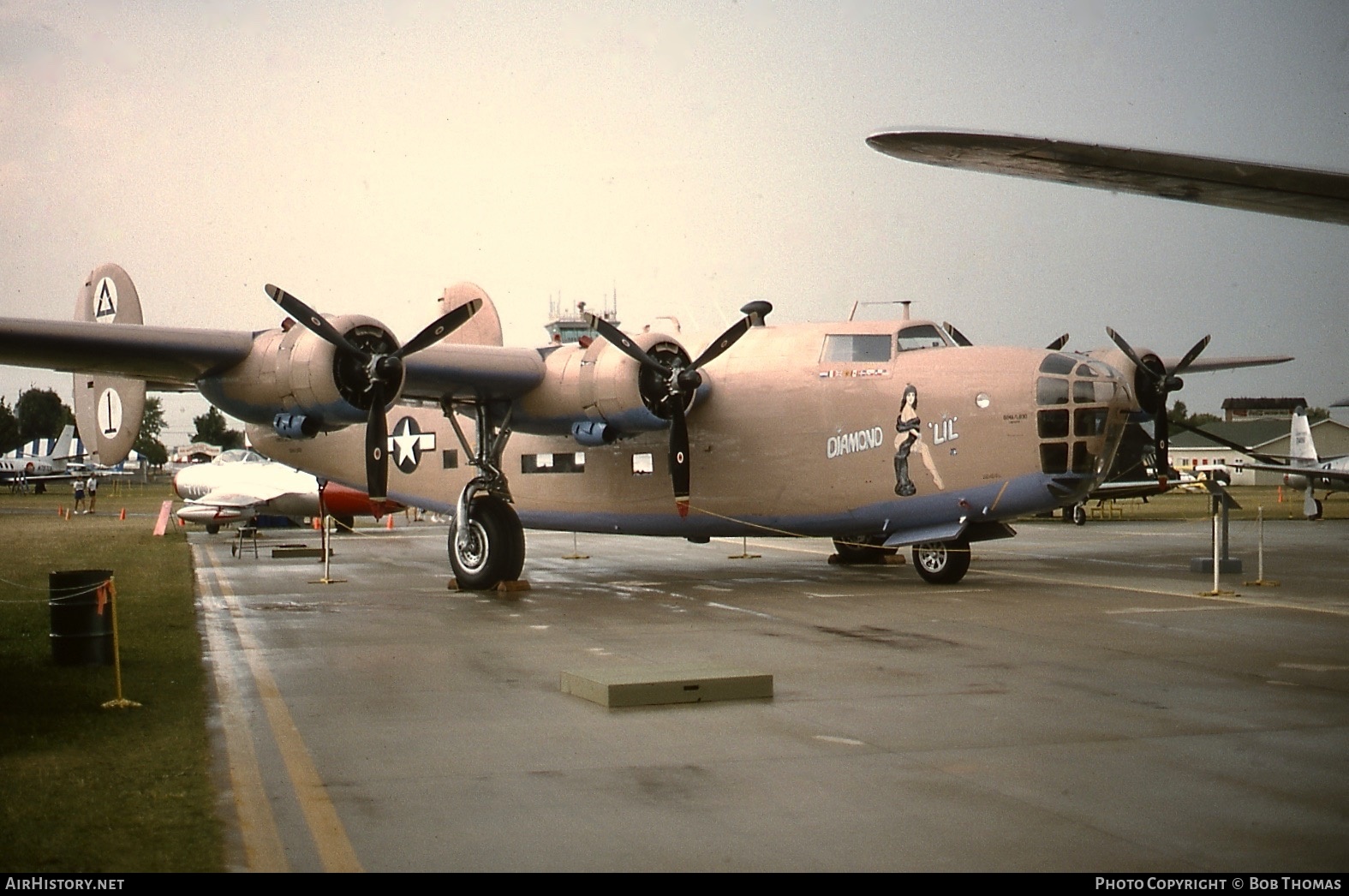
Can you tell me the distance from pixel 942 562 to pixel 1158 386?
16.4ft

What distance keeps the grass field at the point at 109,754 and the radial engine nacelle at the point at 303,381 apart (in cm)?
290

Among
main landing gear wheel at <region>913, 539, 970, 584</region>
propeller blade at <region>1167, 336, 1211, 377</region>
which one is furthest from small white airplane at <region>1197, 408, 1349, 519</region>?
main landing gear wheel at <region>913, 539, 970, 584</region>

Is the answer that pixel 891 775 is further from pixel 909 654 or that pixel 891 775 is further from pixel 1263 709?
pixel 909 654

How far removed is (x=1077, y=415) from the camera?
53.8ft

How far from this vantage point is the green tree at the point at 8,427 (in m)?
99.7

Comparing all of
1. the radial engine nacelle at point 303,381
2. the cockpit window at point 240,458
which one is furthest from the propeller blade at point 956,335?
the cockpit window at point 240,458

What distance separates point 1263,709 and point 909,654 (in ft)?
11.4

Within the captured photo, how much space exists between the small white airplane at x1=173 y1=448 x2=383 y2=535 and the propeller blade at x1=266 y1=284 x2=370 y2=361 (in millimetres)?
16630

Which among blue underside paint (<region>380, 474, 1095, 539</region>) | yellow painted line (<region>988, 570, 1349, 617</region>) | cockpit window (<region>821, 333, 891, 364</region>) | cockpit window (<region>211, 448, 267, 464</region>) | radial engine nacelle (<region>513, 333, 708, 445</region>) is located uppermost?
cockpit window (<region>821, 333, 891, 364</region>)

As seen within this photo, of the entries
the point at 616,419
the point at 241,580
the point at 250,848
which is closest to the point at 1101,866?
the point at 250,848

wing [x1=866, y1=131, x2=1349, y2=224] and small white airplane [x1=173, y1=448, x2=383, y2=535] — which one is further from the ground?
wing [x1=866, y1=131, x2=1349, y2=224]

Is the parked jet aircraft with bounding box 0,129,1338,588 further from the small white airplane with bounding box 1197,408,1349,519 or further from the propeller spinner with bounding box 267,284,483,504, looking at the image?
the small white airplane with bounding box 1197,408,1349,519

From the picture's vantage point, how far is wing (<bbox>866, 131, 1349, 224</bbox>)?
461 cm

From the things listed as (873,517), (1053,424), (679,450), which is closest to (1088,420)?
(1053,424)
